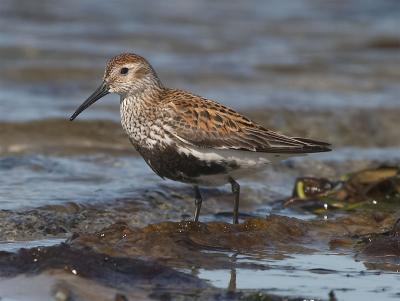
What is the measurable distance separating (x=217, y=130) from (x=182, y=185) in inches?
67.8

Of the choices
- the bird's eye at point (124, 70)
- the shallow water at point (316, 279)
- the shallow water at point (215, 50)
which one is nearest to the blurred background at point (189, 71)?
the shallow water at point (215, 50)

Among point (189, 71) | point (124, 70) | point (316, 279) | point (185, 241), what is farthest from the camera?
point (189, 71)

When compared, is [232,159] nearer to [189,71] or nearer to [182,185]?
[182,185]

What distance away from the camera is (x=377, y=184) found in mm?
7992

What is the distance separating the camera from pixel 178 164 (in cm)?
675

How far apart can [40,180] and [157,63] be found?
19.7 ft

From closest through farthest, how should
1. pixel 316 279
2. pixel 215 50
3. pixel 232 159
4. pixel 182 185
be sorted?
pixel 316 279 → pixel 232 159 → pixel 182 185 → pixel 215 50

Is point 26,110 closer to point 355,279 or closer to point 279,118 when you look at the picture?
point 279,118

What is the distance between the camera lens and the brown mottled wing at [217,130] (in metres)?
6.82

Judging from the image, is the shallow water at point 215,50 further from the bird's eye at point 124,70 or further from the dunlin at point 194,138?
the dunlin at point 194,138

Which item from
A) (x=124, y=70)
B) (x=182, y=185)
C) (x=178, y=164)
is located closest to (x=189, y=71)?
(x=182, y=185)

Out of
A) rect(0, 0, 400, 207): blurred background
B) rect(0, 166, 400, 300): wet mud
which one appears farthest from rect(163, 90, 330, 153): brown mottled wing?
rect(0, 0, 400, 207): blurred background

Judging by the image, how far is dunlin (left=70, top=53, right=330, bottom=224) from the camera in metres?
6.79

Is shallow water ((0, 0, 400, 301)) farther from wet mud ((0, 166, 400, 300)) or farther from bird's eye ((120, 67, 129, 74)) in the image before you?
bird's eye ((120, 67, 129, 74))
